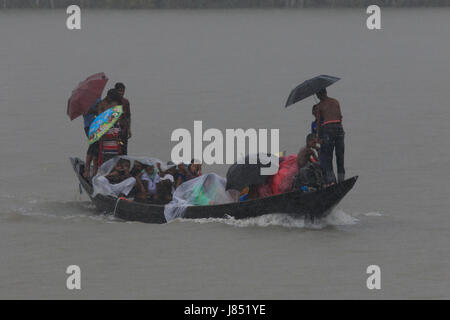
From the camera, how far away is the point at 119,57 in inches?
2002

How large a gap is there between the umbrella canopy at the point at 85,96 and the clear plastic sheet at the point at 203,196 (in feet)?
7.18

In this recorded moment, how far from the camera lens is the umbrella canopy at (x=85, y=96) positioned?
17.5m

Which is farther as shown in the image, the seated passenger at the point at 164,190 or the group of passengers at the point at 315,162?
the seated passenger at the point at 164,190

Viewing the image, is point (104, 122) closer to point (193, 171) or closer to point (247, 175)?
point (193, 171)

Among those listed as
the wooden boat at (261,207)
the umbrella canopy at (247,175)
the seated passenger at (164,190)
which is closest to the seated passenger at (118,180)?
the wooden boat at (261,207)

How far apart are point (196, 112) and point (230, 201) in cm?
1494

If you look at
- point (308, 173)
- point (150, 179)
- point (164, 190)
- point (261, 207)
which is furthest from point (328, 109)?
point (150, 179)

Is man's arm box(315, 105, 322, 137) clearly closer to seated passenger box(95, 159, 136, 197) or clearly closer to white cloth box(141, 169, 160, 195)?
white cloth box(141, 169, 160, 195)

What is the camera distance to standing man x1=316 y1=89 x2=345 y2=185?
1598 centimetres

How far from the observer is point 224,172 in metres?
21.3

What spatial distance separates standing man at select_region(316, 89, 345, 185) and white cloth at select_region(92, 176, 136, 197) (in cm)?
278

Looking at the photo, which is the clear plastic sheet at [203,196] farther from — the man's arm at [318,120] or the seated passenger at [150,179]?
the man's arm at [318,120]

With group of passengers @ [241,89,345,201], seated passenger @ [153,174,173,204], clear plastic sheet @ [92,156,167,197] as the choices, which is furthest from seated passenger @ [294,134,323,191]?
clear plastic sheet @ [92,156,167,197]
